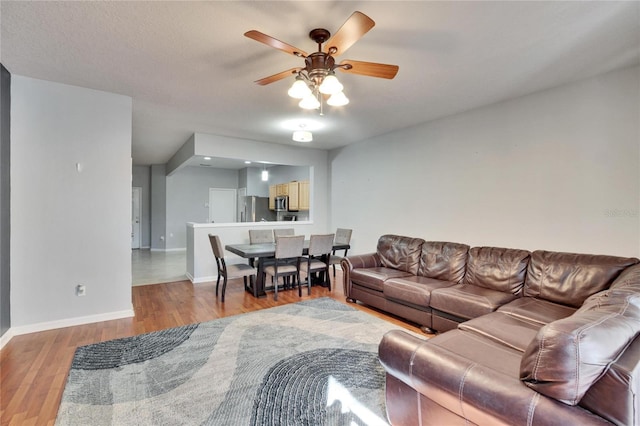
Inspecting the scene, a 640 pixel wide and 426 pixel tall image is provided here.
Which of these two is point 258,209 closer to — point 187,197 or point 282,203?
point 282,203

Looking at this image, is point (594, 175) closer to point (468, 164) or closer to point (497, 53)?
point (468, 164)

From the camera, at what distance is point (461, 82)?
3230 millimetres

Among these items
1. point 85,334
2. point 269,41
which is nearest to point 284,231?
point 85,334

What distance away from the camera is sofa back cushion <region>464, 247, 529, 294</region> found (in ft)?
9.81

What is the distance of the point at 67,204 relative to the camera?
3348 millimetres

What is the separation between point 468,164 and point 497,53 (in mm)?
1827

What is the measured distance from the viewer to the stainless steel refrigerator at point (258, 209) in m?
8.94

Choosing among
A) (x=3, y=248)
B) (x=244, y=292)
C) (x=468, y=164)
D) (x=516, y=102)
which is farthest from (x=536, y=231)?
(x=3, y=248)

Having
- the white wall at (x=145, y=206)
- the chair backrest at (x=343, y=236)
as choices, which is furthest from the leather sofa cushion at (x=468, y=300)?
the white wall at (x=145, y=206)

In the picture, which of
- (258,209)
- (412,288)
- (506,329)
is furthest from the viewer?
(258,209)

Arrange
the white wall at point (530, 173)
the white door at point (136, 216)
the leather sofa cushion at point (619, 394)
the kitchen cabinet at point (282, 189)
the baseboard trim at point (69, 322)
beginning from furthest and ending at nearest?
1. the white door at point (136, 216)
2. the kitchen cabinet at point (282, 189)
3. the baseboard trim at point (69, 322)
4. the white wall at point (530, 173)
5. the leather sofa cushion at point (619, 394)

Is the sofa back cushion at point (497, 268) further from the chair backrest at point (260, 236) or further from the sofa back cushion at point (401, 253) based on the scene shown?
the chair backrest at point (260, 236)

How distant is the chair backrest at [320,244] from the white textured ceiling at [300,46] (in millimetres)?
1998

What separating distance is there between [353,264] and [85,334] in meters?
3.21
